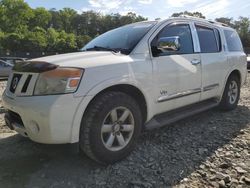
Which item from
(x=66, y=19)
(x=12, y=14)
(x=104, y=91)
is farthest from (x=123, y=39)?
(x=66, y=19)

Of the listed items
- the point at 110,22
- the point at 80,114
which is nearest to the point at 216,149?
the point at 80,114

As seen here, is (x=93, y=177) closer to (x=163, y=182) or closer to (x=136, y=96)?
(x=163, y=182)

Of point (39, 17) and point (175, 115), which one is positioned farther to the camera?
point (39, 17)

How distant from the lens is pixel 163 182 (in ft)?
11.3

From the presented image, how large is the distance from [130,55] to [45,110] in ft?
4.43

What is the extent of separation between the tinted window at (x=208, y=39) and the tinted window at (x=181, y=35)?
34 cm

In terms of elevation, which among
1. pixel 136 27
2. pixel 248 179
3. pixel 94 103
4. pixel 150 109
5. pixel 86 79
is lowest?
pixel 248 179

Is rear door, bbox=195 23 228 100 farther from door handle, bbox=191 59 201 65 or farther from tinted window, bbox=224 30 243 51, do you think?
tinted window, bbox=224 30 243 51

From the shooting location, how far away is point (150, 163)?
3900 mm

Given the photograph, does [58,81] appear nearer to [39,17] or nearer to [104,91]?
[104,91]

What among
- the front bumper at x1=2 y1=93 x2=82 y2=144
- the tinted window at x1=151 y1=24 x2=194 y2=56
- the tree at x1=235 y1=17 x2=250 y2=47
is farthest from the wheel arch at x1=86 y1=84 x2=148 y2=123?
the tree at x1=235 y1=17 x2=250 y2=47

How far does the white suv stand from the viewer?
339cm

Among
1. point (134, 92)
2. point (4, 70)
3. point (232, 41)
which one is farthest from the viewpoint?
point (4, 70)

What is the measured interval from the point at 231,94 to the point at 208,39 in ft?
4.66
